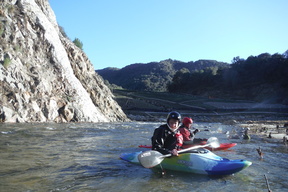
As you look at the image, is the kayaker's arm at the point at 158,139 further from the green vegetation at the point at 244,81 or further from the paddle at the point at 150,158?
the green vegetation at the point at 244,81

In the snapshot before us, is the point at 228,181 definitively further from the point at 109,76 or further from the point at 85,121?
the point at 109,76

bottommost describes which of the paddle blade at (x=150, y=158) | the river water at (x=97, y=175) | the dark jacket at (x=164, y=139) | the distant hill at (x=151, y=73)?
the river water at (x=97, y=175)

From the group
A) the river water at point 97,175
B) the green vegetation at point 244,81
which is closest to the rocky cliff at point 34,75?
the river water at point 97,175

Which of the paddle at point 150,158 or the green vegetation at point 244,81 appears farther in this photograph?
the green vegetation at point 244,81

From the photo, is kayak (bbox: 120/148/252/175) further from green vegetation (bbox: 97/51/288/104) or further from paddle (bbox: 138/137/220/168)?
green vegetation (bbox: 97/51/288/104)

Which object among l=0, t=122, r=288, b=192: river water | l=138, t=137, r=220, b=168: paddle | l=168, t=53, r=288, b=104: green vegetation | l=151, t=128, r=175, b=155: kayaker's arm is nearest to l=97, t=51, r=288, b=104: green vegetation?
l=168, t=53, r=288, b=104: green vegetation

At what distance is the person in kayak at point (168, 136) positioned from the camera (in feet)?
20.6

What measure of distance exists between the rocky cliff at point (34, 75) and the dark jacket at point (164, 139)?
1130cm

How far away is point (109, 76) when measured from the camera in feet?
530

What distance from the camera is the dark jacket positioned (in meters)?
6.39

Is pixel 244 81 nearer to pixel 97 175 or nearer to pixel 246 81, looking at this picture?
pixel 246 81

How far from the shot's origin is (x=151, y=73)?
482 feet

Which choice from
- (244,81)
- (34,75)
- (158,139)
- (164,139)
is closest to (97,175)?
(158,139)

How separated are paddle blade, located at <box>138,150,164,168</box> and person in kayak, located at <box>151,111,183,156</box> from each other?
0.39 metres
